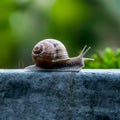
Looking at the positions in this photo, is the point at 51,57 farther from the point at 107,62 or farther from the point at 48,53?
the point at 107,62

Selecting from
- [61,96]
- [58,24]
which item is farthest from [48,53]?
[58,24]

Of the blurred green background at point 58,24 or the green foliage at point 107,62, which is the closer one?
the green foliage at point 107,62

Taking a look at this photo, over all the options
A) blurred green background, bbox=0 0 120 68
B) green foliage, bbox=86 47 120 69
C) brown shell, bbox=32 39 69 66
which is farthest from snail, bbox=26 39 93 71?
blurred green background, bbox=0 0 120 68

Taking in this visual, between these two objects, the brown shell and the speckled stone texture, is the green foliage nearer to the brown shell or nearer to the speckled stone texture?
the brown shell

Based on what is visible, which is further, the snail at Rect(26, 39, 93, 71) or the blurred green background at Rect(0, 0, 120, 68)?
the blurred green background at Rect(0, 0, 120, 68)

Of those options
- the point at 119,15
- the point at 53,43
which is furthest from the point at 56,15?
the point at 53,43

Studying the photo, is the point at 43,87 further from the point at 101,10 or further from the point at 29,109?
the point at 101,10

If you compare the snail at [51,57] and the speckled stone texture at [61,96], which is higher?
the snail at [51,57]

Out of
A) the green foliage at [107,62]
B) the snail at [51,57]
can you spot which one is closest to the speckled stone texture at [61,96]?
the snail at [51,57]

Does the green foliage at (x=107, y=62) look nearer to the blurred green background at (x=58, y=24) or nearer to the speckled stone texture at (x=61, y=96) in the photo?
the speckled stone texture at (x=61, y=96)
